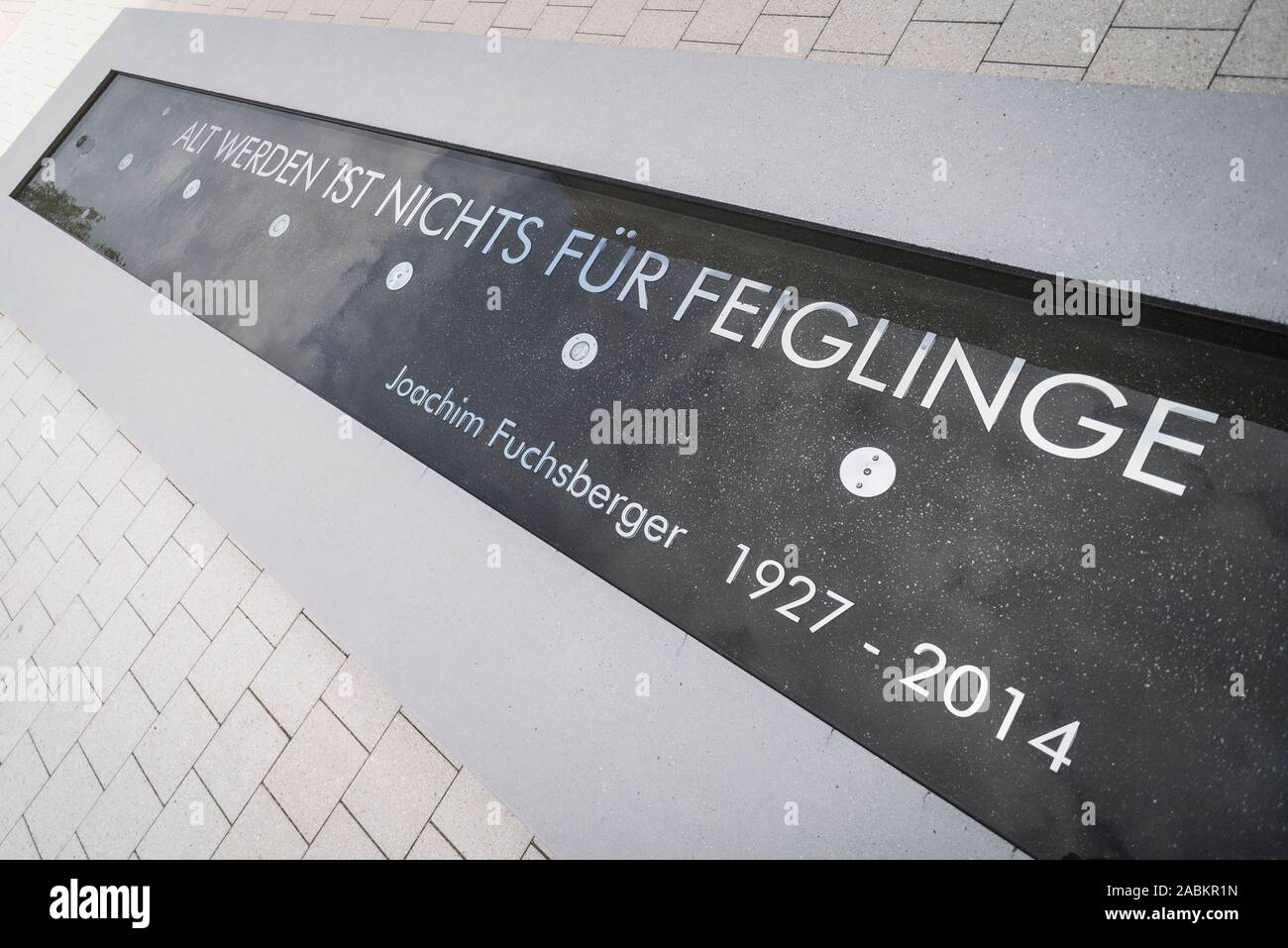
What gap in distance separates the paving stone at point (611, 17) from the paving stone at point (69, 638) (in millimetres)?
2736

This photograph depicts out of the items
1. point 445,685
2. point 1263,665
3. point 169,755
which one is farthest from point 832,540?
point 169,755

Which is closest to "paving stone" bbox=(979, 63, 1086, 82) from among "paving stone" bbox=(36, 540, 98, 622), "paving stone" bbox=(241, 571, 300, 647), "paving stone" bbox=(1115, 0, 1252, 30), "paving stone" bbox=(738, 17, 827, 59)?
"paving stone" bbox=(1115, 0, 1252, 30)

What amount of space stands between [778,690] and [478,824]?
819 mm

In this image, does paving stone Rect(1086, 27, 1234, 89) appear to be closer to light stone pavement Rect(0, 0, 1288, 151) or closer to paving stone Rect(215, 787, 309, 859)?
light stone pavement Rect(0, 0, 1288, 151)

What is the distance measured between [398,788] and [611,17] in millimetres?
2592

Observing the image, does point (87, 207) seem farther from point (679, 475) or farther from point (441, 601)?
point (679, 475)

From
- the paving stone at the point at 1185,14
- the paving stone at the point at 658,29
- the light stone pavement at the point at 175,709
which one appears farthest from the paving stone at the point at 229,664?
the paving stone at the point at 1185,14

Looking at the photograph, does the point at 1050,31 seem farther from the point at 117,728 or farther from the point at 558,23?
the point at 117,728

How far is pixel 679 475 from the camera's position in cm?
193

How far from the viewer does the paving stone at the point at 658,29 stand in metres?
2.69

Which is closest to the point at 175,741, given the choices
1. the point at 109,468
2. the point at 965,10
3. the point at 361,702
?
the point at 361,702

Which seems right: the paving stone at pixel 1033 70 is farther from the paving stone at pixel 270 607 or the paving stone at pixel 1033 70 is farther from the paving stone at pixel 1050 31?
the paving stone at pixel 270 607

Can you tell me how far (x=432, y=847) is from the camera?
1.94 meters

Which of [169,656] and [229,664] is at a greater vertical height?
[229,664]
